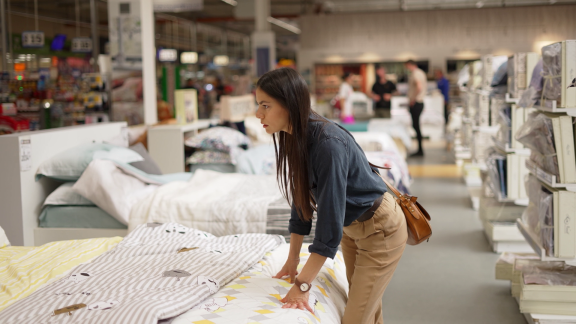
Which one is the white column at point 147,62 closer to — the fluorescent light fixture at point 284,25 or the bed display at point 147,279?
the bed display at point 147,279

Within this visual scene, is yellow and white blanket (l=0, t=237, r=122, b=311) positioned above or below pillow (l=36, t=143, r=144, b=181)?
below

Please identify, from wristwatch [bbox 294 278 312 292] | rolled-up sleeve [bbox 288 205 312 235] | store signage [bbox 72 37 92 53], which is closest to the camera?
wristwatch [bbox 294 278 312 292]

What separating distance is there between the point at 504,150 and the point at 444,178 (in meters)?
3.99

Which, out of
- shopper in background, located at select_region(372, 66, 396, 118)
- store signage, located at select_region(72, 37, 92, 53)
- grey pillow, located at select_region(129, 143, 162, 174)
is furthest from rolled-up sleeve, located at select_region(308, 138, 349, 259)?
shopper in background, located at select_region(372, 66, 396, 118)

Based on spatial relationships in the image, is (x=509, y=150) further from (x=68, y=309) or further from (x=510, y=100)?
(x=68, y=309)

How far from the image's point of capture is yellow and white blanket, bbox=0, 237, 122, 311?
2.30 meters

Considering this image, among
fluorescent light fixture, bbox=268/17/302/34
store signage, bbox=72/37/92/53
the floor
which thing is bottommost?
the floor

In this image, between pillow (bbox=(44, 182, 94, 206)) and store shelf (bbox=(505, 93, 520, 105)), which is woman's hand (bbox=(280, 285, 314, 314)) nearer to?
pillow (bbox=(44, 182, 94, 206))

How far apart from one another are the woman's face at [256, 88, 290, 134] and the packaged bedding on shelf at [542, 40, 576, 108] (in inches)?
65.2

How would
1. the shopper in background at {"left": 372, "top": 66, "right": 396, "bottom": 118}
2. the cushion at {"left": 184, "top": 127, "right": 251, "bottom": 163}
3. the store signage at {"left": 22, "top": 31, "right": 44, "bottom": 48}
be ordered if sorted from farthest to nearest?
the shopper in background at {"left": 372, "top": 66, "right": 396, "bottom": 118}
the store signage at {"left": 22, "top": 31, "right": 44, "bottom": 48}
the cushion at {"left": 184, "top": 127, "right": 251, "bottom": 163}

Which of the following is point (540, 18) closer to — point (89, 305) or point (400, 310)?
point (400, 310)

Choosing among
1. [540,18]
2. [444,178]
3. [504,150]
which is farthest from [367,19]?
[504,150]

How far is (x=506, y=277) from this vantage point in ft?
12.2

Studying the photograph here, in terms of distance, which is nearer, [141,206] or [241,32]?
[141,206]
